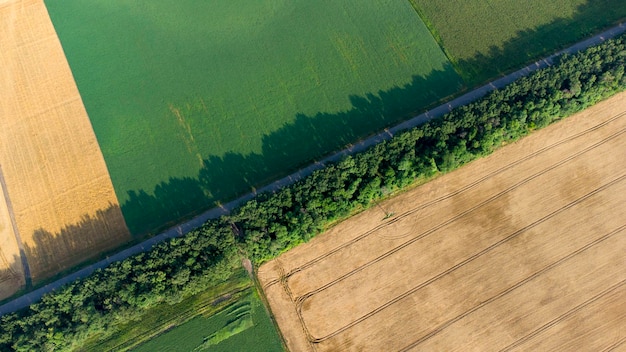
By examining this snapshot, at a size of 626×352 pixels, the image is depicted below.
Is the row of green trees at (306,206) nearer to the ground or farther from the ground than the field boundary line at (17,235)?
nearer to the ground

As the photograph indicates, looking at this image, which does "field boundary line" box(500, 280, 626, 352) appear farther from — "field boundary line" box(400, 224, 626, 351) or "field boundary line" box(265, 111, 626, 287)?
"field boundary line" box(265, 111, 626, 287)

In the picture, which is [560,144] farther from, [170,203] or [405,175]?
[170,203]

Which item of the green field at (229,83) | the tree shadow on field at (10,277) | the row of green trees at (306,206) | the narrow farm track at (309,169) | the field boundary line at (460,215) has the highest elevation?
the green field at (229,83)

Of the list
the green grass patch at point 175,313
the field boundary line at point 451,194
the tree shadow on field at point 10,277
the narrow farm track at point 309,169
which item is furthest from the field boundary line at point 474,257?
the tree shadow on field at point 10,277

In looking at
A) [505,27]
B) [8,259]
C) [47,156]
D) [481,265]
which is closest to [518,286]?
[481,265]

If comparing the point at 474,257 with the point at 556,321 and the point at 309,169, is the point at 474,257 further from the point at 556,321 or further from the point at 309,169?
the point at 309,169

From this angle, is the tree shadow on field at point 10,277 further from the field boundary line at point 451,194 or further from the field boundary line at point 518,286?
the field boundary line at point 518,286

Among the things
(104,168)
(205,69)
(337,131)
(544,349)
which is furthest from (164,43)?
(544,349)
